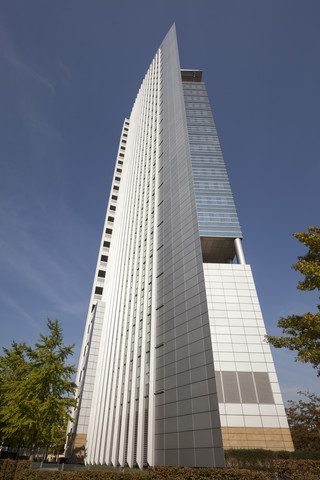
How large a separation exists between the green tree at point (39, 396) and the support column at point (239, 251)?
26402 mm

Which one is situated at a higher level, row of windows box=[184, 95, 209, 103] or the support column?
row of windows box=[184, 95, 209, 103]

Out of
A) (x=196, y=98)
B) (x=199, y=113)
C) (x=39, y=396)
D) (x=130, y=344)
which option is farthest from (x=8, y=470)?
(x=196, y=98)

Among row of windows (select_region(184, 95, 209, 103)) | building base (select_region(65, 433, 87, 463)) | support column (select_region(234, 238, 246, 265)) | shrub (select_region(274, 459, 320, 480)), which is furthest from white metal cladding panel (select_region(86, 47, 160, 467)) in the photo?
shrub (select_region(274, 459, 320, 480))

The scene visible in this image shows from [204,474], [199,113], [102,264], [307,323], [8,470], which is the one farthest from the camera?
[102,264]

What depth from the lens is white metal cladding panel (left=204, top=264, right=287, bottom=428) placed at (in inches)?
1101

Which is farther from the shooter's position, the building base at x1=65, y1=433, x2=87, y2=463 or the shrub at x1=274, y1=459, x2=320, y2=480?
the building base at x1=65, y1=433, x2=87, y2=463

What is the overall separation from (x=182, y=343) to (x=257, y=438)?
456 inches

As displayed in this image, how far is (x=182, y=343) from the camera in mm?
27359

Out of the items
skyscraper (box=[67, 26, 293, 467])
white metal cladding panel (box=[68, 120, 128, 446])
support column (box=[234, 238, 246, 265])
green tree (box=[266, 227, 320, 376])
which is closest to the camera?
green tree (box=[266, 227, 320, 376])

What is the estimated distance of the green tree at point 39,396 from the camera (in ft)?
77.3

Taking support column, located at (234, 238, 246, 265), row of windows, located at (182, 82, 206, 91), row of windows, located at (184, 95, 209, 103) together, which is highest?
row of windows, located at (182, 82, 206, 91)

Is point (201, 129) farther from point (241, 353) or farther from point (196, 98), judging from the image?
point (241, 353)

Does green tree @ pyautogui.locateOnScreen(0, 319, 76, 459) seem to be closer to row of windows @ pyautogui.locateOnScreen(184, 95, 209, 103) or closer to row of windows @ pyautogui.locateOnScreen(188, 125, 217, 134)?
row of windows @ pyautogui.locateOnScreen(188, 125, 217, 134)

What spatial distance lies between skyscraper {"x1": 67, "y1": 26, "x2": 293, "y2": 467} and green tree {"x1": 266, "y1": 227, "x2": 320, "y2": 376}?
1027 centimetres
